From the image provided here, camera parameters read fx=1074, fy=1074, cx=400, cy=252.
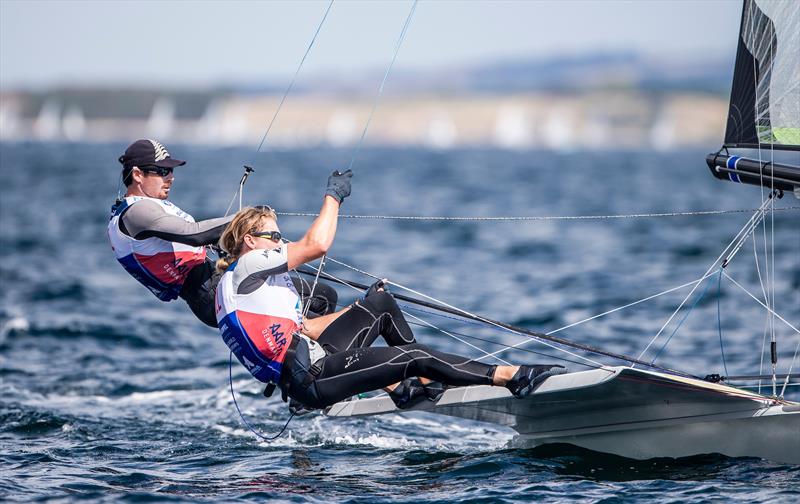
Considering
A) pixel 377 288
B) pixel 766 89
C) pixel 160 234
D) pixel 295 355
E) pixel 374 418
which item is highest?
pixel 766 89

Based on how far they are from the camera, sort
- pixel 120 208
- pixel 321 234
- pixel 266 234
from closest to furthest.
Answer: pixel 321 234
pixel 266 234
pixel 120 208

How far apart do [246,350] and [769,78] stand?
3.30 metres

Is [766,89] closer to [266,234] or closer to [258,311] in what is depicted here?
[266,234]

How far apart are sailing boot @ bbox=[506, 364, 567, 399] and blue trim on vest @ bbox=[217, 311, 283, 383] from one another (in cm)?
124

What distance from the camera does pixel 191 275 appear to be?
6375mm

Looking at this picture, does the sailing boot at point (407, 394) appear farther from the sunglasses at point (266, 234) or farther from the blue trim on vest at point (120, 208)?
the blue trim on vest at point (120, 208)

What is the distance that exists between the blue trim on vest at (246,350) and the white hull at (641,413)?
918 mm

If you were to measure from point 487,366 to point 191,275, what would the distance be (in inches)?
74.3

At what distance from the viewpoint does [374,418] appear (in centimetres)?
768

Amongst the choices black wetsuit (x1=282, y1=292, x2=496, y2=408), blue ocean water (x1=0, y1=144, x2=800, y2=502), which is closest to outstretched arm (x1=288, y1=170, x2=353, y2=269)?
black wetsuit (x1=282, y1=292, x2=496, y2=408)

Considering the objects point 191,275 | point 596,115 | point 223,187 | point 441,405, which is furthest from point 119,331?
point 596,115

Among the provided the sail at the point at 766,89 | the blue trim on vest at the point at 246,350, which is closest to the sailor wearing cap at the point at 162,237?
the blue trim on vest at the point at 246,350

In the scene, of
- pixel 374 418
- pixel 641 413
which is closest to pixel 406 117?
pixel 374 418

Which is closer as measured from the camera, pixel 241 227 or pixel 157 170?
pixel 241 227
